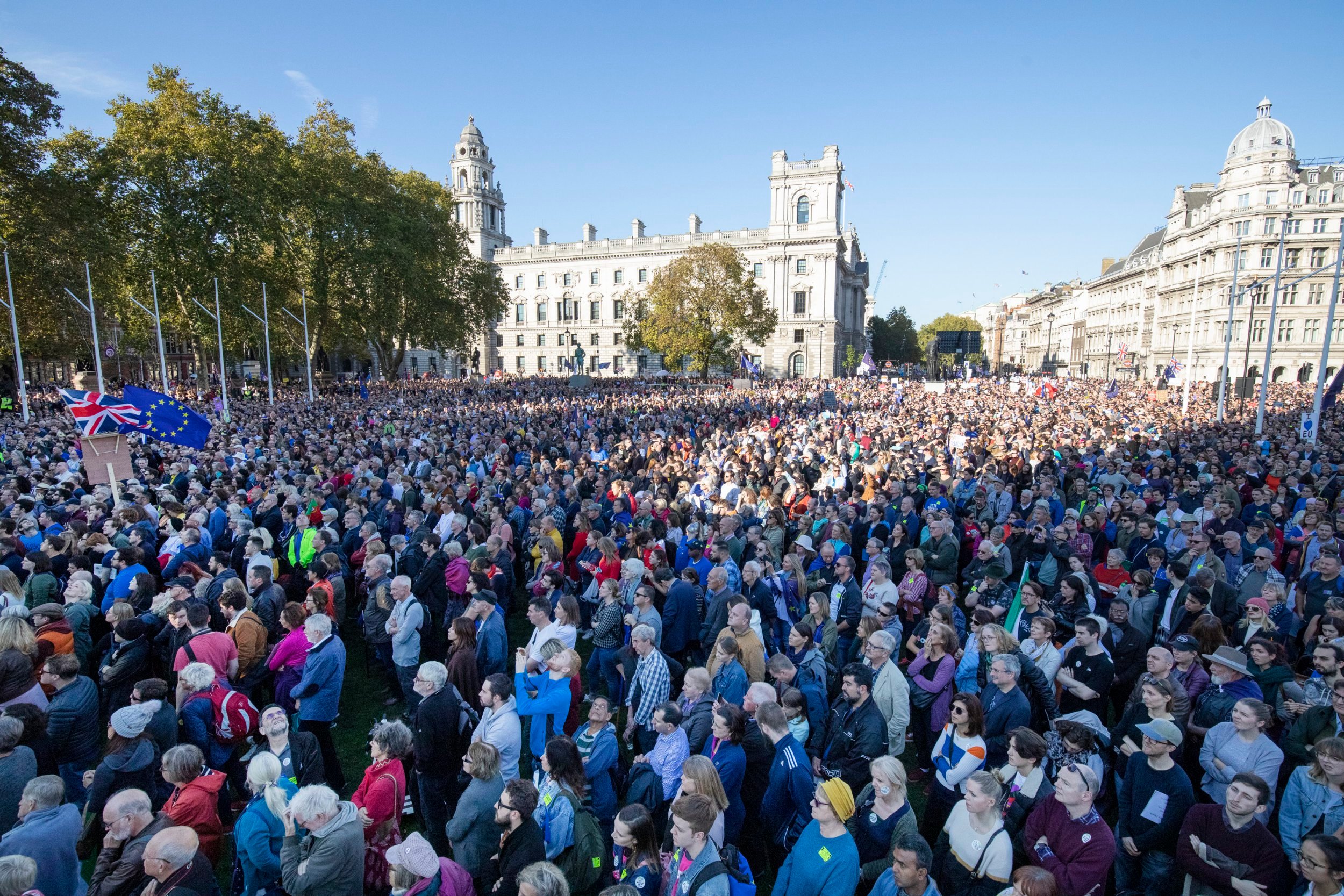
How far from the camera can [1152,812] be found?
352cm

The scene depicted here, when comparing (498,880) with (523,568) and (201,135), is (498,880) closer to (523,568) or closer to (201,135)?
(523,568)

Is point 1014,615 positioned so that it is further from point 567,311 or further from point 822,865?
point 567,311

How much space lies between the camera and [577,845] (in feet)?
11.2

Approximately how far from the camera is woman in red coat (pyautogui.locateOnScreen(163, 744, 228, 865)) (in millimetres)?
3490

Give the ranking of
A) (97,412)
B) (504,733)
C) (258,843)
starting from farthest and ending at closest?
(97,412)
(504,733)
(258,843)

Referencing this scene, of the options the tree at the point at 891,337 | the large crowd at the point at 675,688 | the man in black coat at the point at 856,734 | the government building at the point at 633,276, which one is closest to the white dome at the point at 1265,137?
the government building at the point at 633,276

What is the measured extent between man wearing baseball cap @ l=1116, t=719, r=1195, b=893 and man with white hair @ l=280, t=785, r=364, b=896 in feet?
12.3

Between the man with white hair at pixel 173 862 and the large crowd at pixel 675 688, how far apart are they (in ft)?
0.05

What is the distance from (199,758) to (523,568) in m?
5.91

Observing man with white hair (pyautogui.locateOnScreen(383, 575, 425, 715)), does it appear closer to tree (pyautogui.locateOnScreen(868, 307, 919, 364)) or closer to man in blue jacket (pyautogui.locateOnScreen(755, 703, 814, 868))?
man in blue jacket (pyautogui.locateOnScreen(755, 703, 814, 868))

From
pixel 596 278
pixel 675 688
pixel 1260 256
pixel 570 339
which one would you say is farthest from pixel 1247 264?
pixel 675 688

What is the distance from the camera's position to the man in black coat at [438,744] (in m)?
4.27

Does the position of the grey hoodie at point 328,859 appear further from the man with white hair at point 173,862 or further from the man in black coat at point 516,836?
the man in black coat at point 516,836

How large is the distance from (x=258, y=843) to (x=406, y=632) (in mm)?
2310
